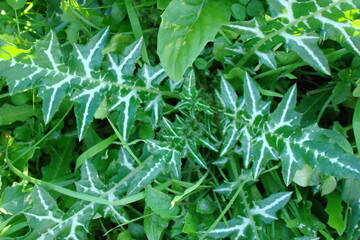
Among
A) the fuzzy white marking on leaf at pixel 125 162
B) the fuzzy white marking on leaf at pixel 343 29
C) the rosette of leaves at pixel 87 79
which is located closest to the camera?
the fuzzy white marking on leaf at pixel 343 29

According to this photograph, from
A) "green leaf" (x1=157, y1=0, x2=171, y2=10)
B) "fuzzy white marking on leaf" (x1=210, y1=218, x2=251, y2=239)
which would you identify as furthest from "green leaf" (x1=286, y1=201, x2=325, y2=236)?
"green leaf" (x1=157, y1=0, x2=171, y2=10)

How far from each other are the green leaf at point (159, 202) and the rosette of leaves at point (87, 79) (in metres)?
0.15

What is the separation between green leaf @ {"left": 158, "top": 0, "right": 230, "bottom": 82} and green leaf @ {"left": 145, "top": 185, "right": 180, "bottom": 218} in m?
0.29

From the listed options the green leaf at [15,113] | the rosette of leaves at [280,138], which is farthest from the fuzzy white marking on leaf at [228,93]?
the green leaf at [15,113]

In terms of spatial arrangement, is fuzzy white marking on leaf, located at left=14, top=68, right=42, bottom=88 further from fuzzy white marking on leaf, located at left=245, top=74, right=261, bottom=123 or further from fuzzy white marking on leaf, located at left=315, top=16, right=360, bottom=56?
fuzzy white marking on leaf, located at left=315, top=16, right=360, bottom=56

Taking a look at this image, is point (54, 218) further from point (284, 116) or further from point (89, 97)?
point (284, 116)

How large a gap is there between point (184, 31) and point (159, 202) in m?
0.43

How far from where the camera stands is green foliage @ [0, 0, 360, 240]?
1.06 meters

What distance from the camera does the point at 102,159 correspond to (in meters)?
1.27

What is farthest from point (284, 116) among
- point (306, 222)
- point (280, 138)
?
point (306, 222)

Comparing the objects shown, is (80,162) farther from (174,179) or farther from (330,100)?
(330,100)

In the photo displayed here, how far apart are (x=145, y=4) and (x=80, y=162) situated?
0.47m

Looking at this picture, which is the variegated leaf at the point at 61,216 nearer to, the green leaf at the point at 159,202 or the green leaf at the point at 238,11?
the green leaf at the point at 159,202

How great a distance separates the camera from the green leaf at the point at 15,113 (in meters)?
1.29
